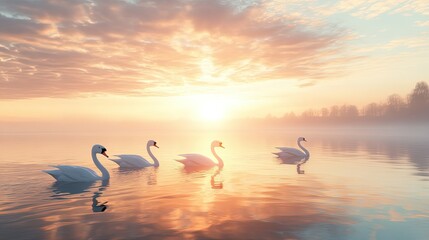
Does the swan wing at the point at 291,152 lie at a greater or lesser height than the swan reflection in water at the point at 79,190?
greater

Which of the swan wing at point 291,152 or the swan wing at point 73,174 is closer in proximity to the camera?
the swan wing at point 73,174

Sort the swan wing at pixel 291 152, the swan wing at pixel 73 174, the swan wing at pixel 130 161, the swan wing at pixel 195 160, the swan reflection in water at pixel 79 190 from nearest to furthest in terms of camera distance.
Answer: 1. the swan reflection in water at pixel 79 190
2. the swan wing at pixel 73 174
3. the swan wing at pixel 130 161
4. the swan wing at pixel 195 160
5. the swan wing at pixel 291 152

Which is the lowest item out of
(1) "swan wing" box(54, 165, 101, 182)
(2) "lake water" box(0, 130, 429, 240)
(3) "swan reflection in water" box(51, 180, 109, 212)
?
(2) "lake water" box(0, 130, 429, 240)

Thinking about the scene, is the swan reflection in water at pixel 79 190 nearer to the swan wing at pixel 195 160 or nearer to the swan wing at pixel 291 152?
the swan wing at pixel 195 160

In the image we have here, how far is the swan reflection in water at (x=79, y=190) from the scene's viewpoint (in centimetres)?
1303

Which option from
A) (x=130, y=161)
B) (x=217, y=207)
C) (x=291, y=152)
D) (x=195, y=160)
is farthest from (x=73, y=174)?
(x=291, y=152)

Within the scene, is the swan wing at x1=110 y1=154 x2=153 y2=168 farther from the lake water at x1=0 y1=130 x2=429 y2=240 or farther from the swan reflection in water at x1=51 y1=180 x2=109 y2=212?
the swan reflection in water at x1=51 y1=180 x2=109 y2=212

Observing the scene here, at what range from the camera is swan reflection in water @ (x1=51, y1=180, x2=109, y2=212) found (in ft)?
42.8

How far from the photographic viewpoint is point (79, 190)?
A: 628 inches

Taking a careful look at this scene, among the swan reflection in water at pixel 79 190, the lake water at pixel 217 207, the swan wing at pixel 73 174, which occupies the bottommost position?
the lake water at pixel 217 207

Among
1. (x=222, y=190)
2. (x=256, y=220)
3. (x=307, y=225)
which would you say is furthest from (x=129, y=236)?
(x=222, y=190)

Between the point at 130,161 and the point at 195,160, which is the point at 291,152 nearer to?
the point at 195,160

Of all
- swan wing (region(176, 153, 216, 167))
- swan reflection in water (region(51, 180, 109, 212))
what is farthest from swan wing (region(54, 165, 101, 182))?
swan wing (region(176, 153, 216, 167))

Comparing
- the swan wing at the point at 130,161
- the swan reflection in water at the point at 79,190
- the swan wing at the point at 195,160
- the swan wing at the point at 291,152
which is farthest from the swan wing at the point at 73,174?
the swan wing at the point at 291,152
